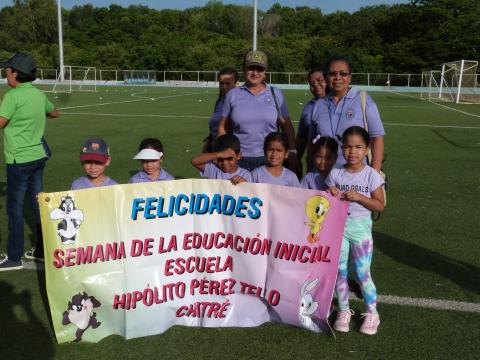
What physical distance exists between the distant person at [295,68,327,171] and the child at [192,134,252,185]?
59 cm

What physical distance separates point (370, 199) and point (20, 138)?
10.1 ft

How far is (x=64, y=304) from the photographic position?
333 centimetres

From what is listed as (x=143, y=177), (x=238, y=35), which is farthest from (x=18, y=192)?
(x=238, y=35)

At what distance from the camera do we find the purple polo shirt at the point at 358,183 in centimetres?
341

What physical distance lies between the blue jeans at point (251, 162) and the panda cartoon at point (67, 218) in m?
1.54

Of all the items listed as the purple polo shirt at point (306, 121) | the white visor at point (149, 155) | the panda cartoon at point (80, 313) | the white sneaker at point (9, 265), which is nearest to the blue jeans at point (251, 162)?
the purple polo shirt at point (306, 121)

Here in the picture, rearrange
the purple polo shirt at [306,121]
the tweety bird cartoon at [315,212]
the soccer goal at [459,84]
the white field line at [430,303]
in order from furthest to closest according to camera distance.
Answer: the soccer goal at [459,84], the purple polo shirt at [306,121], the white field line at [430,303], the tweety bird cartoon at [315,212]

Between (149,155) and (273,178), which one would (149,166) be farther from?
(273,178)

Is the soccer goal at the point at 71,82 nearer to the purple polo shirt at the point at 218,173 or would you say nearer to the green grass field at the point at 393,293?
the green grass field at the point at 393,293

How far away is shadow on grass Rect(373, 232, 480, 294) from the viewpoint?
4.45 meters

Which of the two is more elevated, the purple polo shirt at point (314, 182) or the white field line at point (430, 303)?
the purple polo shirt at point (314, 182)

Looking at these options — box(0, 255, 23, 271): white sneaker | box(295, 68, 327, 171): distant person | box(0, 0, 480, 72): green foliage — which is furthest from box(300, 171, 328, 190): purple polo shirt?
box(0, 0, 480, 72): green foliage

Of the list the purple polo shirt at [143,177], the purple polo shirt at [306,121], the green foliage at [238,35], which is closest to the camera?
the purple polo shirt at [306,121]

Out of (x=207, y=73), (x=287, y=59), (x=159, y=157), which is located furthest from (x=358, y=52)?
(x=159, y=157)
